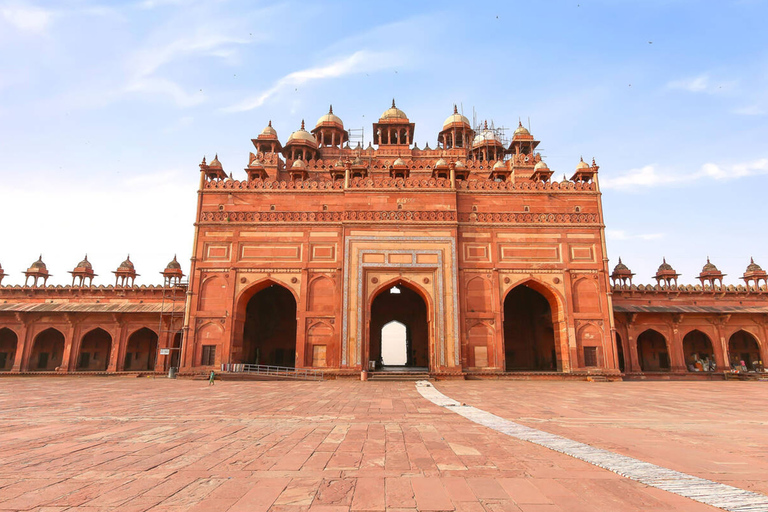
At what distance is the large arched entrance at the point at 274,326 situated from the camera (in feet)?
89.2

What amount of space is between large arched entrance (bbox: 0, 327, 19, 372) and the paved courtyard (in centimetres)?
2698

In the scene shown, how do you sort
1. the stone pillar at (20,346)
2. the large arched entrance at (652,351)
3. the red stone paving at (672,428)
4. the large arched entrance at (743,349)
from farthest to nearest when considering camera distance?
the large arched entrance at (652,351), the large arched entrance at (743,349), the stone pillar at (20,346), the red stone paving at (672,428)

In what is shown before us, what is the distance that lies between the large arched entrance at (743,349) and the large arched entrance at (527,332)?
13.6 metres

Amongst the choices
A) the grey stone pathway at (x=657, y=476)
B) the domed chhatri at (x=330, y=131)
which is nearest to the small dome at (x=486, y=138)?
the domed chhatri at (x=330, y=131)

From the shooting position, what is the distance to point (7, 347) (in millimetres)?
29547

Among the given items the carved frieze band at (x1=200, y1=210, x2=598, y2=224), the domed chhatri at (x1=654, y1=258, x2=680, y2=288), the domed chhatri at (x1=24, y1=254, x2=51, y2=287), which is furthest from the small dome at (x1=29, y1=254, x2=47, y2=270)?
the domed chhatri at (x1=654, y1=258, x2=680, y2=288)

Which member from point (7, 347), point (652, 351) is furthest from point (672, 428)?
point (7, 347)

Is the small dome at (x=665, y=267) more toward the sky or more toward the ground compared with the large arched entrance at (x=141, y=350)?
more toward the sky

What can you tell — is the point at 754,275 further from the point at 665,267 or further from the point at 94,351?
the point at 94,351

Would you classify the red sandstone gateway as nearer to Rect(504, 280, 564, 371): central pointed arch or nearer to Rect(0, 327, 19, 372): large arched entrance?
Rect(504, 280, 564, 371): central pointed arch

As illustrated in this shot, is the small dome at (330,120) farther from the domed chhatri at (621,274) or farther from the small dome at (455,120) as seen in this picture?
the domed chhatri at (621,274)

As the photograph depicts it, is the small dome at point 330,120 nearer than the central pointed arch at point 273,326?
No

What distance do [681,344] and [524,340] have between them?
967 centimetres

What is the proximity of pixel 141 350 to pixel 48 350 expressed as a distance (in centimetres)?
620
